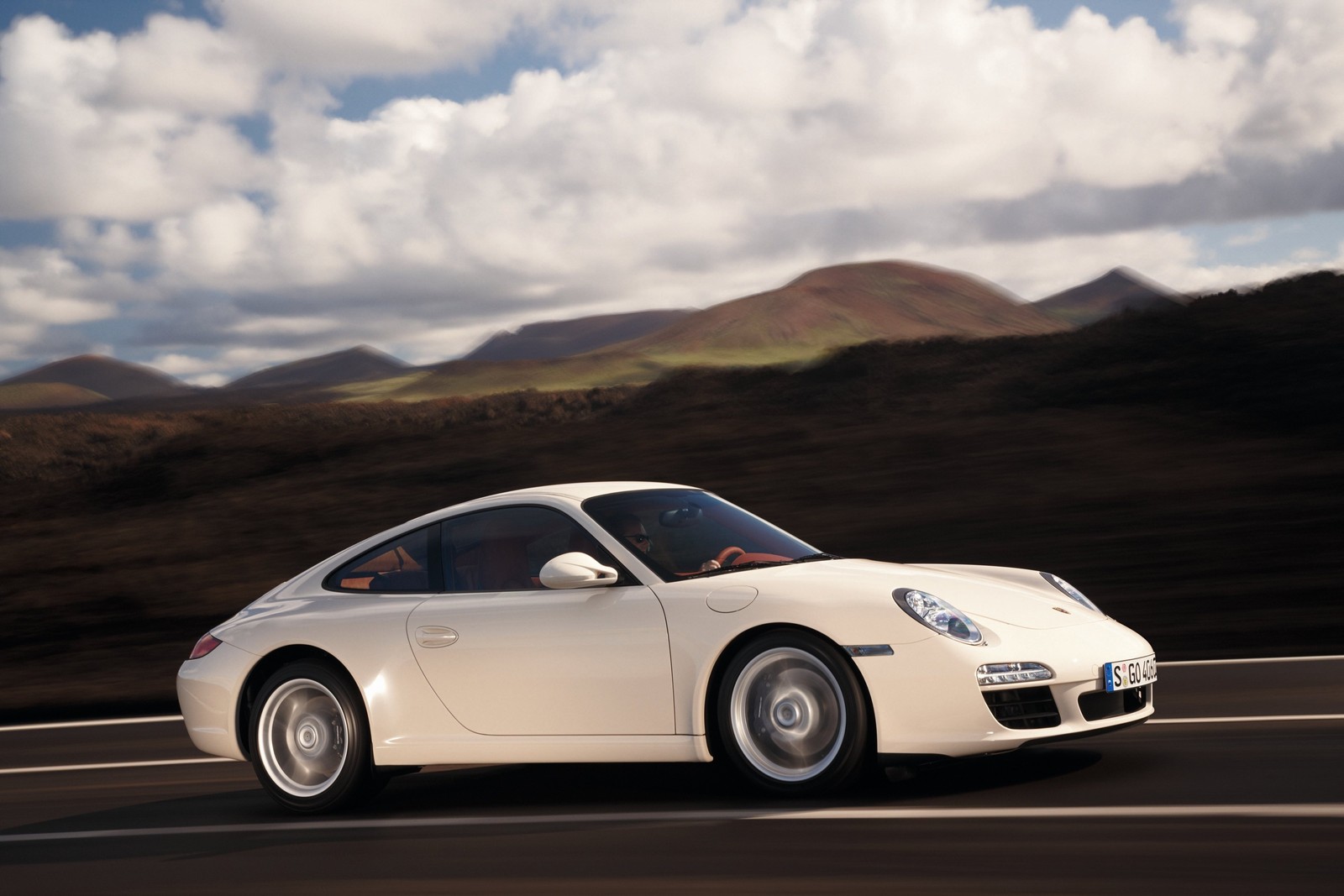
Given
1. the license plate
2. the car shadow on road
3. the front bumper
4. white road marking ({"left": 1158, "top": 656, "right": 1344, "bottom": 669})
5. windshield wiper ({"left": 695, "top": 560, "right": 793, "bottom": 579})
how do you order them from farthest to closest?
white road marking ({"left": 1158, "top": 656, "right": 1344, "bottom": 669}) < windshield wiper ({"left": 695, "top": 560, "right": 793, "bottom": 579}) < the car shadow on road < the license plate < the front bumper

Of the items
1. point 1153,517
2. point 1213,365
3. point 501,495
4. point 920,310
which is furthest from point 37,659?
point 920,310

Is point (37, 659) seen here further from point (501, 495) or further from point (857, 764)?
point (857, 764)

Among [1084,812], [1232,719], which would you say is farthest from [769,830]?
[1232,719]

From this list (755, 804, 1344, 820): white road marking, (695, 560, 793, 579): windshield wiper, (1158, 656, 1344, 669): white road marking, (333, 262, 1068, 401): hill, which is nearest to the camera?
(755, 804, 1344, 820): white road marking

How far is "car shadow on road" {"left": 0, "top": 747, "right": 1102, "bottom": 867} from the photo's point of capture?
618 cm

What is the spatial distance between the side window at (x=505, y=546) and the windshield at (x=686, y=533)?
0.17 metres

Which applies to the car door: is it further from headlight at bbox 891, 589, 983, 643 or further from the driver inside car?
headlight at bbox 891, 589, 983, 643

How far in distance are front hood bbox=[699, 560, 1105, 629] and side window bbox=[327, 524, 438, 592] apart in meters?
1.48

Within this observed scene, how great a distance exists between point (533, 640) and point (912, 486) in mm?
12305

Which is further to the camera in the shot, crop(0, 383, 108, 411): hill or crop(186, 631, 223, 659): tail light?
crop(0, 383, 108, 411): hill

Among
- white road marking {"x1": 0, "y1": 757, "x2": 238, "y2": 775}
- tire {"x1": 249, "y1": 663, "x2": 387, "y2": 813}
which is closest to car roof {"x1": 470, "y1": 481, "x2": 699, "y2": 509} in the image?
tire {"x1": 249, "y1": 663, "x2": 387, "y2": 813}

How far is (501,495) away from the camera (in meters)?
7.10

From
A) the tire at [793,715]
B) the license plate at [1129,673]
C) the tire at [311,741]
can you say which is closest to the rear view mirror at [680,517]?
the tire at [793,715]

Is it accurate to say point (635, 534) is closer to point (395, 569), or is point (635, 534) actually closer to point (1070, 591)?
point (395, 569)
